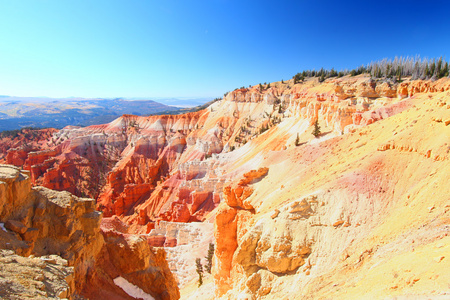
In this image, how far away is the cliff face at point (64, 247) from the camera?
6718 mm

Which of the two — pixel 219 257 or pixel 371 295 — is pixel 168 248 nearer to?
pixel 219 257

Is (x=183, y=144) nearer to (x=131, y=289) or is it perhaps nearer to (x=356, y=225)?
(x=131, y=289)

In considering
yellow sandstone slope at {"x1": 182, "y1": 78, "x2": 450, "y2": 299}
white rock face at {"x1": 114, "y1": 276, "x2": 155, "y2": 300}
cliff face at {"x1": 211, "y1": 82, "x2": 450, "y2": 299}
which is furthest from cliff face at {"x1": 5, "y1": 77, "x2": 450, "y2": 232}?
white rock face at {"x1": 114, "y1": 276, "x2": 155, "y2": 300}

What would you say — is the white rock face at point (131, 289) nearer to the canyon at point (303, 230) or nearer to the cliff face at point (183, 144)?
the canyon at point (303, 230)

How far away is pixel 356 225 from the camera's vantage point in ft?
34.0

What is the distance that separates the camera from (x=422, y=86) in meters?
29.6

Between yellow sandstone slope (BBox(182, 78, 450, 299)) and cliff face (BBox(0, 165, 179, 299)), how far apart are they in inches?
195

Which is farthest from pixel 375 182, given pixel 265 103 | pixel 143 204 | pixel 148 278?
pixel 265 103

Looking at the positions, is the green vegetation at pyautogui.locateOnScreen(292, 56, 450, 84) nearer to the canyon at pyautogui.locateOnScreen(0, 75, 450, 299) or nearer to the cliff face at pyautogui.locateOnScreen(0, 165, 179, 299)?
the canyon at pyautogui.locateOnScreen(0, 75, 450, 299)

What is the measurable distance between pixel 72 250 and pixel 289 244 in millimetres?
8637

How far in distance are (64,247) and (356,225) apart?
11.6 metres

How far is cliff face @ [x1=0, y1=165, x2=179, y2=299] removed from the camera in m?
6.72

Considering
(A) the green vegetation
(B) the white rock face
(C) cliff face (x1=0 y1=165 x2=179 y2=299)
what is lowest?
(B) the white rock face

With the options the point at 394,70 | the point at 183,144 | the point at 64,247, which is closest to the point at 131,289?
the point at 64,247
